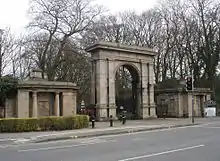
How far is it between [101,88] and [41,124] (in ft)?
43.4

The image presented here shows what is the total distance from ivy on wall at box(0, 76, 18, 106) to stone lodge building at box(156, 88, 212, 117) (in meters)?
21.7

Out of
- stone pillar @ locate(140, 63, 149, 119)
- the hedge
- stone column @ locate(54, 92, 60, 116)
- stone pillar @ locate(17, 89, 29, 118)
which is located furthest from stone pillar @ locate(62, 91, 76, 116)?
stone pillar @ locate(140, 63, 149, 119)

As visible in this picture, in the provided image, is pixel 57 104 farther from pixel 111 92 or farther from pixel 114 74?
pixel 114 74

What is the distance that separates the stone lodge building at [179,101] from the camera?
4688cm

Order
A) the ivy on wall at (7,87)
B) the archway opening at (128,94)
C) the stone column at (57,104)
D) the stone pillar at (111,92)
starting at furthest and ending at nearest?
the archway opening at (128,94) → the stone pillar at (111,92) → the stone column at (57,104) → the ivy on wall at (7,87)

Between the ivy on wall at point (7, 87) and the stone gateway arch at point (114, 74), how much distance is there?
31.3 ft

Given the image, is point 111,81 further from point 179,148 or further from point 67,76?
point 179,148

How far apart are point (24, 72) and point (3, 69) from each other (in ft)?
14.4

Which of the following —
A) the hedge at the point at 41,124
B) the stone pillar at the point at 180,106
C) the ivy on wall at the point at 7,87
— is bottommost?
the hedge at the point at 41,124

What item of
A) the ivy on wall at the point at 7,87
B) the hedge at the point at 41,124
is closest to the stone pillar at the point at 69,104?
the ivy on wall at the point at 7,87

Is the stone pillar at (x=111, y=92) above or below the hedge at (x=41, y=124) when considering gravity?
above

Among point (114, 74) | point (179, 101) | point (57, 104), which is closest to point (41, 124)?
point (57, 104)

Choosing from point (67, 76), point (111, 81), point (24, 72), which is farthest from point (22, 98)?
point (24, 72)

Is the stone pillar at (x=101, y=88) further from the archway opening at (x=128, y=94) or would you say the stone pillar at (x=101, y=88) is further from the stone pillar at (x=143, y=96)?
the stone pillar at (x=143, y=96)
